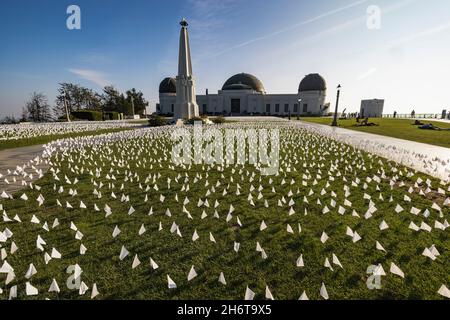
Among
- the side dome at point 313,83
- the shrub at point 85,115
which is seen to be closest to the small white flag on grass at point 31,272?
the shrub at point 85,115

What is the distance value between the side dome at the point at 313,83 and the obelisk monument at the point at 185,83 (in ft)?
Result: 174

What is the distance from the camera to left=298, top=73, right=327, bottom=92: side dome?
71562 mm

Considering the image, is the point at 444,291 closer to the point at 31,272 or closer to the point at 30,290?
the point at 30,290

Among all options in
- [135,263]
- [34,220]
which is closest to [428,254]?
[135,263]

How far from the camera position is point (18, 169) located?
7.03 m

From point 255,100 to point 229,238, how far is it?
241 feet

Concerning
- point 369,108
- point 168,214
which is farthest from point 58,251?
point 369,108

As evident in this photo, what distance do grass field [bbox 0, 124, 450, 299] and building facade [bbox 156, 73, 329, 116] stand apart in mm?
66826

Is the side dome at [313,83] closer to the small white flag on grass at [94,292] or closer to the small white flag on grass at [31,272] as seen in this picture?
the small white flag on grass at [94,292]

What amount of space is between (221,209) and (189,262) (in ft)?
5.76

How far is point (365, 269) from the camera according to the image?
299 centimetres

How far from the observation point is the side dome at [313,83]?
2817 inches

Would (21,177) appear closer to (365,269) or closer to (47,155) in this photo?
(47,155)

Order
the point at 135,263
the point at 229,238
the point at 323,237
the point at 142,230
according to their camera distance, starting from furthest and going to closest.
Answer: the point at 142,230 → the point at 229,238 → the point at 323,237 → the point at 135,263
